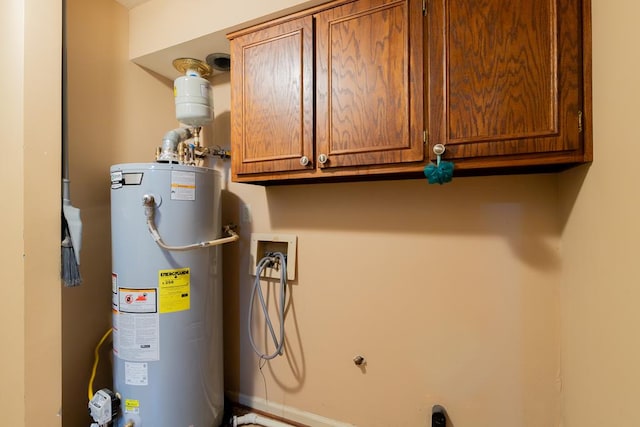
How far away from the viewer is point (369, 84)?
37.0 inches

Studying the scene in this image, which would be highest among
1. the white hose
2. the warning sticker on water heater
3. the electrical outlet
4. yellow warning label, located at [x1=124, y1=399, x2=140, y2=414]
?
the warning sticker on water heater

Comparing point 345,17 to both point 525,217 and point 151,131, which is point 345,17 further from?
point 151,131

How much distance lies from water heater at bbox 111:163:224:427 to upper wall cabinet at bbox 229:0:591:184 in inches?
10.6

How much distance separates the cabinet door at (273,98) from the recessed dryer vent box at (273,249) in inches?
14.6

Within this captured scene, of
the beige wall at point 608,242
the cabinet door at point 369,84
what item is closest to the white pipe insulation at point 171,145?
the cabinet door at point 369,84

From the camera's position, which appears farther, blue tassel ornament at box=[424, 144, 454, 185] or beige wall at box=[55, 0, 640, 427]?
blue tassel ornament at box=[424, 144, 454, 185]

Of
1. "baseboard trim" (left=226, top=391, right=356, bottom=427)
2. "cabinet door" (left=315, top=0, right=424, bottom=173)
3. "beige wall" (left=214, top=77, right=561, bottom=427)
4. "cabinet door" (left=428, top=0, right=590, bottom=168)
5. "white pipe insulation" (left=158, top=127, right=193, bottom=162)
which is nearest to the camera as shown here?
"cabinet door" (left=428, top=0, right=590, bottom=168)

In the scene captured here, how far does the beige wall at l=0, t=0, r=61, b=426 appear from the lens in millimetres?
904

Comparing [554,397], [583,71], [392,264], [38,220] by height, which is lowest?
[554,397]

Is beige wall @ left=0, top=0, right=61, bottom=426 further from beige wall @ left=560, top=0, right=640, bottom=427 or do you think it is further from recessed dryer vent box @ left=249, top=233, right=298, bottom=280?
beige wall @ left=560, top=0, right=640, bottom=427

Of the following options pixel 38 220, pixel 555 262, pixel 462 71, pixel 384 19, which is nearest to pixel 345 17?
pixel 384 19

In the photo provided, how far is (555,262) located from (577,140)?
0.45m

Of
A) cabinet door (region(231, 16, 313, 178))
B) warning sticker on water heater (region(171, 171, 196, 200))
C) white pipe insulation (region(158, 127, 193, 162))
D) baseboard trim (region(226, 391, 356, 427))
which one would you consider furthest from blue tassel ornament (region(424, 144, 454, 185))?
baseboard trim (region(226, 391, 356, 427))

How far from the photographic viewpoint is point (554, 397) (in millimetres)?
969
